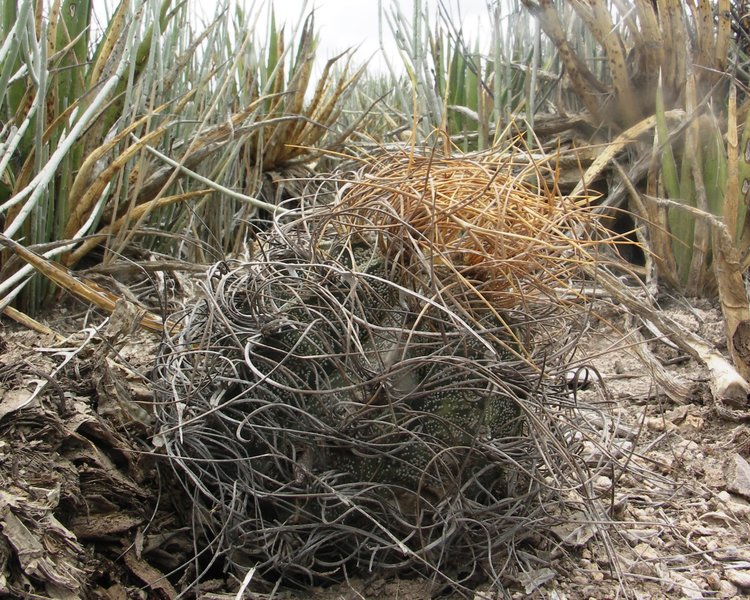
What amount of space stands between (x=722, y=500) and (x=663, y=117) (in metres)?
1.14

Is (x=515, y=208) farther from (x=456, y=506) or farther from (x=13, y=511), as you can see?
(x=13, y=511)

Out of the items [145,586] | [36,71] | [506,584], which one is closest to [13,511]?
[145,586]

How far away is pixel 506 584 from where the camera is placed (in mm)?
1046

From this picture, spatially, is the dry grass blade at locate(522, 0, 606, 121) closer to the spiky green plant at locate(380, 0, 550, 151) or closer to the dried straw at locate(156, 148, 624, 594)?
the spiky green plant at locate(380, 0, 550, 151)

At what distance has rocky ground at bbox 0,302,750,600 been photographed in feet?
3.15

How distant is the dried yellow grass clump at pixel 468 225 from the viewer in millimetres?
1073

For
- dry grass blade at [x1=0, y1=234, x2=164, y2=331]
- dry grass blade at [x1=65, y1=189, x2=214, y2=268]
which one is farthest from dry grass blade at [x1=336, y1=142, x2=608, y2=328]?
dry grass blade at [x1=65, y1=189, x2=214, y2=268]

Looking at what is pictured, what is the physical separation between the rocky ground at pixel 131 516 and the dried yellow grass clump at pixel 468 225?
0.17 m

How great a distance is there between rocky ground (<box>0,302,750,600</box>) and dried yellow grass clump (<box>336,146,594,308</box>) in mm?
175

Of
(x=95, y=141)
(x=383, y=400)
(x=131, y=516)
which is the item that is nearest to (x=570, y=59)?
(x=95, y=141)

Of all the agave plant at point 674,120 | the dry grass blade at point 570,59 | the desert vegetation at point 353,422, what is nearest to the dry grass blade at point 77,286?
the desert vegetation at point 353,422

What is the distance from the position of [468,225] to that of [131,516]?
0.67 meters

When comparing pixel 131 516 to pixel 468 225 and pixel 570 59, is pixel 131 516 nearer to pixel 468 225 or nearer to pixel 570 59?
pixel 468 225

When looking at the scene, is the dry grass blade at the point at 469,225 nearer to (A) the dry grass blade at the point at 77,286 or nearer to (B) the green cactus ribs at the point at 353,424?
(B) the green cactus ribs at the point at 353,424
